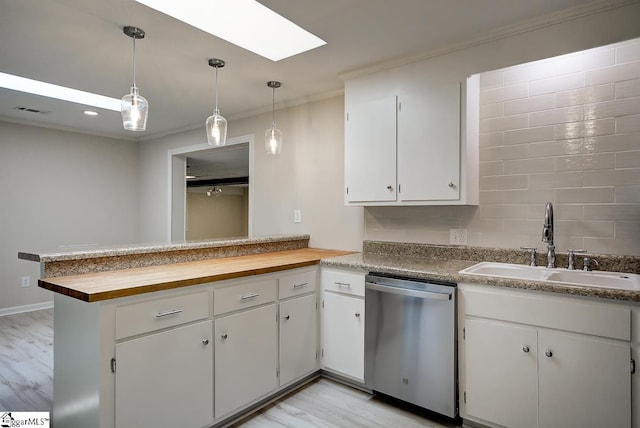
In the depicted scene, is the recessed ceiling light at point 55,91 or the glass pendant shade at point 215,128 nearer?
the glass pendant shade at point 215,128

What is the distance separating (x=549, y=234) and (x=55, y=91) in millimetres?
4214

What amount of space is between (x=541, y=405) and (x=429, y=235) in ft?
4.05

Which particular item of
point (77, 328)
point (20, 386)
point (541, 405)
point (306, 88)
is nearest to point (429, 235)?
point (541, 405)

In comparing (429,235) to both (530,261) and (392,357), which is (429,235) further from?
(392,357)

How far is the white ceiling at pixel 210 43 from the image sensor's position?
6.34 ft

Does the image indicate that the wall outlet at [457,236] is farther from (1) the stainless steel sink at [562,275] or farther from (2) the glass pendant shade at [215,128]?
(2) the glass pendant shade at [215,128]

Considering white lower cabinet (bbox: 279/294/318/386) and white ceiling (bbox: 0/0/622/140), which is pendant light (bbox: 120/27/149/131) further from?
white lower cabinet (bbox: 279/294/318/386)

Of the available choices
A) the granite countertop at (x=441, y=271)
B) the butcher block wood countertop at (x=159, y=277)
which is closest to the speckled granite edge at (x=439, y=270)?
the granite countertop at (x=441, y=271)

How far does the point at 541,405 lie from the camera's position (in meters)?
1.77

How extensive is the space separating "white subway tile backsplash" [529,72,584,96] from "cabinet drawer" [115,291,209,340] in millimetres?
2283

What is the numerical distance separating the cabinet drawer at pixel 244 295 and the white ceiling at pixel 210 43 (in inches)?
59.3

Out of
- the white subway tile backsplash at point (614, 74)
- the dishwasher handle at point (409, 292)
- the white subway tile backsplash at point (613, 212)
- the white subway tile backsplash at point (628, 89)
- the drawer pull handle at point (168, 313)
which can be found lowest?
the drawer pull handle at point (168, 313)

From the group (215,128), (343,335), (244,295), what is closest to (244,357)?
(244,295)

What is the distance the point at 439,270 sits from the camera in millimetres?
2148
